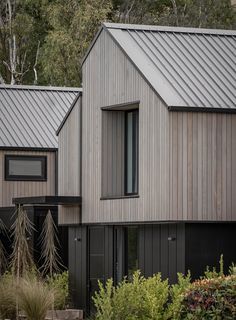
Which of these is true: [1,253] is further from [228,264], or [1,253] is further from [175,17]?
[175,17]

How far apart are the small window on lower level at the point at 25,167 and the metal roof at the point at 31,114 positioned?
0.46 meters

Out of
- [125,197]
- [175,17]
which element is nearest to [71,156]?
[125,197]

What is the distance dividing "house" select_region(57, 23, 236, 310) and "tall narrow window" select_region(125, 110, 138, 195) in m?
0.02

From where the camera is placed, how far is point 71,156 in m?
32.4

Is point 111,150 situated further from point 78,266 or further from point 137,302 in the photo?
point 137,302

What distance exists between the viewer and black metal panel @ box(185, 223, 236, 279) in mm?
27422

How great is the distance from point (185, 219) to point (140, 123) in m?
2.72

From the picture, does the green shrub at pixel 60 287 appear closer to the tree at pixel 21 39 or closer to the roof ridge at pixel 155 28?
the roof ridge at pixel 155 28

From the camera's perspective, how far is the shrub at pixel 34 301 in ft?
93.6

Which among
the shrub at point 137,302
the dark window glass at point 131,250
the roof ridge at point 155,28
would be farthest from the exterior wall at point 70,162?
the shrub at point 137,302

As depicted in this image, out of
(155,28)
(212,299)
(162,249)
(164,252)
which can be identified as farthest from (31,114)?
(212,299)

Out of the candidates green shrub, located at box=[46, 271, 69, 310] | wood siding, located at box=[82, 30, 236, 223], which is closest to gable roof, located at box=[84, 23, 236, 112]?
wood siding, located at box=[82, 30, 236, 223]

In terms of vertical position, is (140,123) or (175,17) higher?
(175,17)

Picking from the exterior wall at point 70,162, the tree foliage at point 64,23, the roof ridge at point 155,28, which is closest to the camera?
the roof ridge at point 155,28
